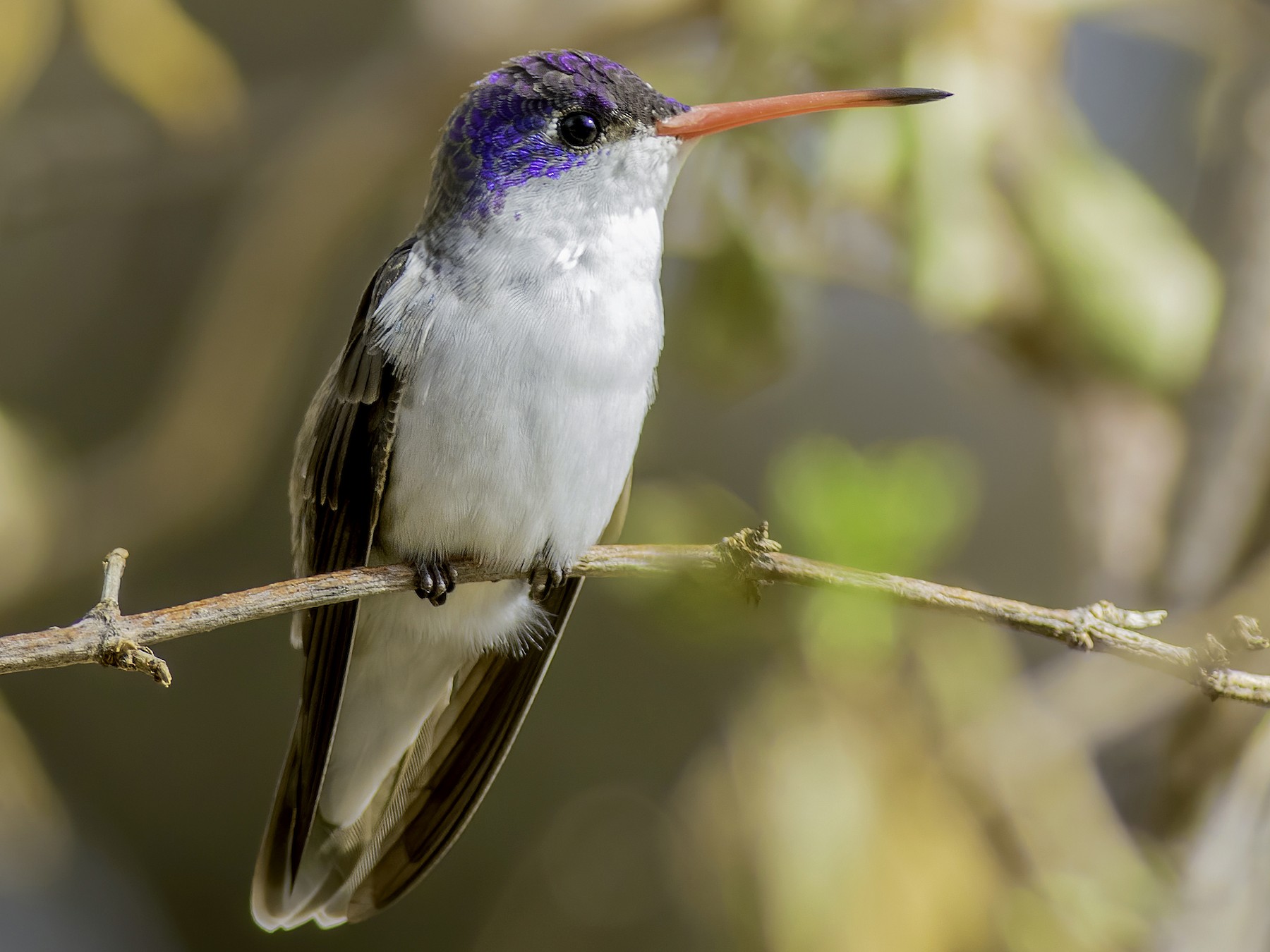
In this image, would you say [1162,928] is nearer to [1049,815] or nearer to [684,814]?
[1049,815]

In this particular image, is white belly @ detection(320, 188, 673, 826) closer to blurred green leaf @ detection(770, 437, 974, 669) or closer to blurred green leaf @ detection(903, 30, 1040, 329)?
blurred green leaf @ detection(770, 437, 974, 669)

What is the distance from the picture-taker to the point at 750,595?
142cm

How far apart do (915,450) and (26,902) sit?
11.1ft

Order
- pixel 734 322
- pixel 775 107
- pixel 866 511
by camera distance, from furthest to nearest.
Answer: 1. pixel 734 322
2. pixel 866 511
3. pixel 775 107

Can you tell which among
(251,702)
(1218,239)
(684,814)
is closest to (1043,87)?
(1218,239)

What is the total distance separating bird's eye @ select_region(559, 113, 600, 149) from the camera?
185 cm

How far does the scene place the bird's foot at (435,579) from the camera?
5.93ft

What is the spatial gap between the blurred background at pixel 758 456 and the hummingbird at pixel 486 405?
1.24 feet

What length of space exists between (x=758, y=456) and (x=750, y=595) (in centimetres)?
285

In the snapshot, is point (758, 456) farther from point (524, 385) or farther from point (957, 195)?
point (524, 385)

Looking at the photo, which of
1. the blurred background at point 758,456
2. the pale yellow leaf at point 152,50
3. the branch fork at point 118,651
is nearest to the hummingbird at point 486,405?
the blurred background at point 758,456

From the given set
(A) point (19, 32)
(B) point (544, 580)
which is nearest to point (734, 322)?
(B) point (544, 580)

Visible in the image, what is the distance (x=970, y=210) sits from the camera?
2.22m

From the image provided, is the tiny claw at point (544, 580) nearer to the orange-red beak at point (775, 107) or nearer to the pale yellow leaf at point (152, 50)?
the orange-red beak at point (775, 107)
